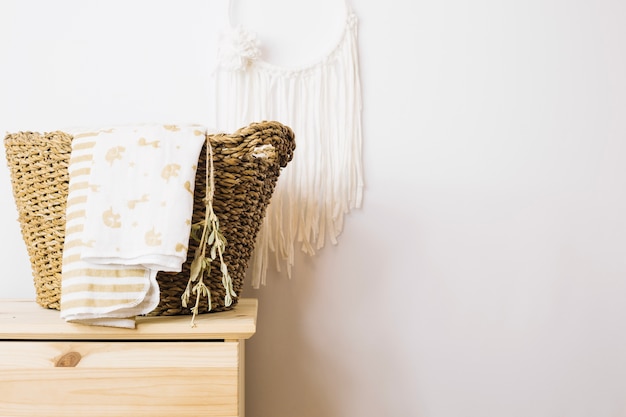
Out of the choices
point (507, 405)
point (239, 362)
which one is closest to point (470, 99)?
point (507, 405)

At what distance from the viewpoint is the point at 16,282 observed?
1.35m

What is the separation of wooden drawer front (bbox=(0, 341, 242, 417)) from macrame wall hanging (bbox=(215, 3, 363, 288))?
450 millimetres

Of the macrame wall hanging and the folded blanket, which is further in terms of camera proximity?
the macrame wall hanging

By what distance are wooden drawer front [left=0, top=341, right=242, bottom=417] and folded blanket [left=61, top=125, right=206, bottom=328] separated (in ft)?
0.18

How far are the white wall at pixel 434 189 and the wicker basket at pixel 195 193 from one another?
14.6 inches

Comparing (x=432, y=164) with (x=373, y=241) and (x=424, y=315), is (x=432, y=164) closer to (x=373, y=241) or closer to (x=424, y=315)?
(x=373, y=241)

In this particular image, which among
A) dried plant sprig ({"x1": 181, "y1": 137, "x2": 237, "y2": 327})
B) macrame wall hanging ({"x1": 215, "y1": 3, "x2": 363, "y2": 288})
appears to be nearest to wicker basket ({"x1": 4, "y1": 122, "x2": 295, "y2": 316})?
dried plant sprig ({"x1": 181, "y1": 137, "x2": 237, "y2": 327})

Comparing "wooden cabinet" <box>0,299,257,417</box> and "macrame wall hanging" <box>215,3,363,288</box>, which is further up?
"macrame wall hanging" <box>215,3,363,288</box>

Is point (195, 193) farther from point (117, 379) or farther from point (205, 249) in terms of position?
point (117, 379)

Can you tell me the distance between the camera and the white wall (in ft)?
4.57

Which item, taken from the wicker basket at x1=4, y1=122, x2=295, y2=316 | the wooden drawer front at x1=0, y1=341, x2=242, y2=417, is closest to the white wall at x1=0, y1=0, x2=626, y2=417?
the wicker basket at x1=4, y1=122, x2=295, y2=316

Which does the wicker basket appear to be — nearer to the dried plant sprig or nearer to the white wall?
the dried plant sprig

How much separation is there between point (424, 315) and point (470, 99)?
52 centimetres

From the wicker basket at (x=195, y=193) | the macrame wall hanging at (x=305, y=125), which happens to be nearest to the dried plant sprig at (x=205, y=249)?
the wicker basket at (x=195, y=193)
